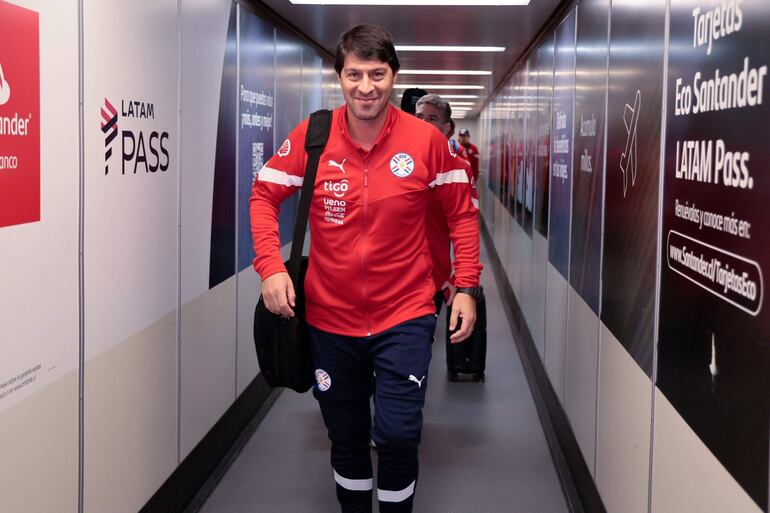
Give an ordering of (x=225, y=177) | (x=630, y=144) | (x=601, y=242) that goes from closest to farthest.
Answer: (x=630, y=144)
(x=601, y=242)
(x=225, y=177)

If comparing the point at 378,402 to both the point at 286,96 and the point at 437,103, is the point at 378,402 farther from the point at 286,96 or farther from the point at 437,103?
the point at 286,96

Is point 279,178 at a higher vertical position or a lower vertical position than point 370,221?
higher

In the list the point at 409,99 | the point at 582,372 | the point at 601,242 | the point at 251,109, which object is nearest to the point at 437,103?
the point at 409,99

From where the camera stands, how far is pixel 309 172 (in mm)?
2855

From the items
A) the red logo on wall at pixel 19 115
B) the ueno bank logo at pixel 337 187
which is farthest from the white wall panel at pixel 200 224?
the red logo on wall at pixel 19 115

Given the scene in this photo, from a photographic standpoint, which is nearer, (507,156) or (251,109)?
(251,109)

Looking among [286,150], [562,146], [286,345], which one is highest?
[562,146]

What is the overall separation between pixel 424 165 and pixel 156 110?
3.14 feet

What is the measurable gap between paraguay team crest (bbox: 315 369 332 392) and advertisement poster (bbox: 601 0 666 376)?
0.94 m

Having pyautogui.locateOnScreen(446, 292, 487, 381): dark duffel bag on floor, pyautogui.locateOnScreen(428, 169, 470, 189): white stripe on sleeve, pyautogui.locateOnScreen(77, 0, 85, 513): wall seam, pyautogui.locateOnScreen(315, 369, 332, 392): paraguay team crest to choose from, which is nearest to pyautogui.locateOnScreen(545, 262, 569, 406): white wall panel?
pyautogui.locateOnScreen(446, 292, 487, 381): dark duffel bag on floor

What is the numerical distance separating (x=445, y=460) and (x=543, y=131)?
8.11 ft

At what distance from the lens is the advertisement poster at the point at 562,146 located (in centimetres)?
445

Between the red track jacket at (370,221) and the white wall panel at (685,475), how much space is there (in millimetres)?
832

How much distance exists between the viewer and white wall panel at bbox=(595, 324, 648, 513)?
8.45 feet
